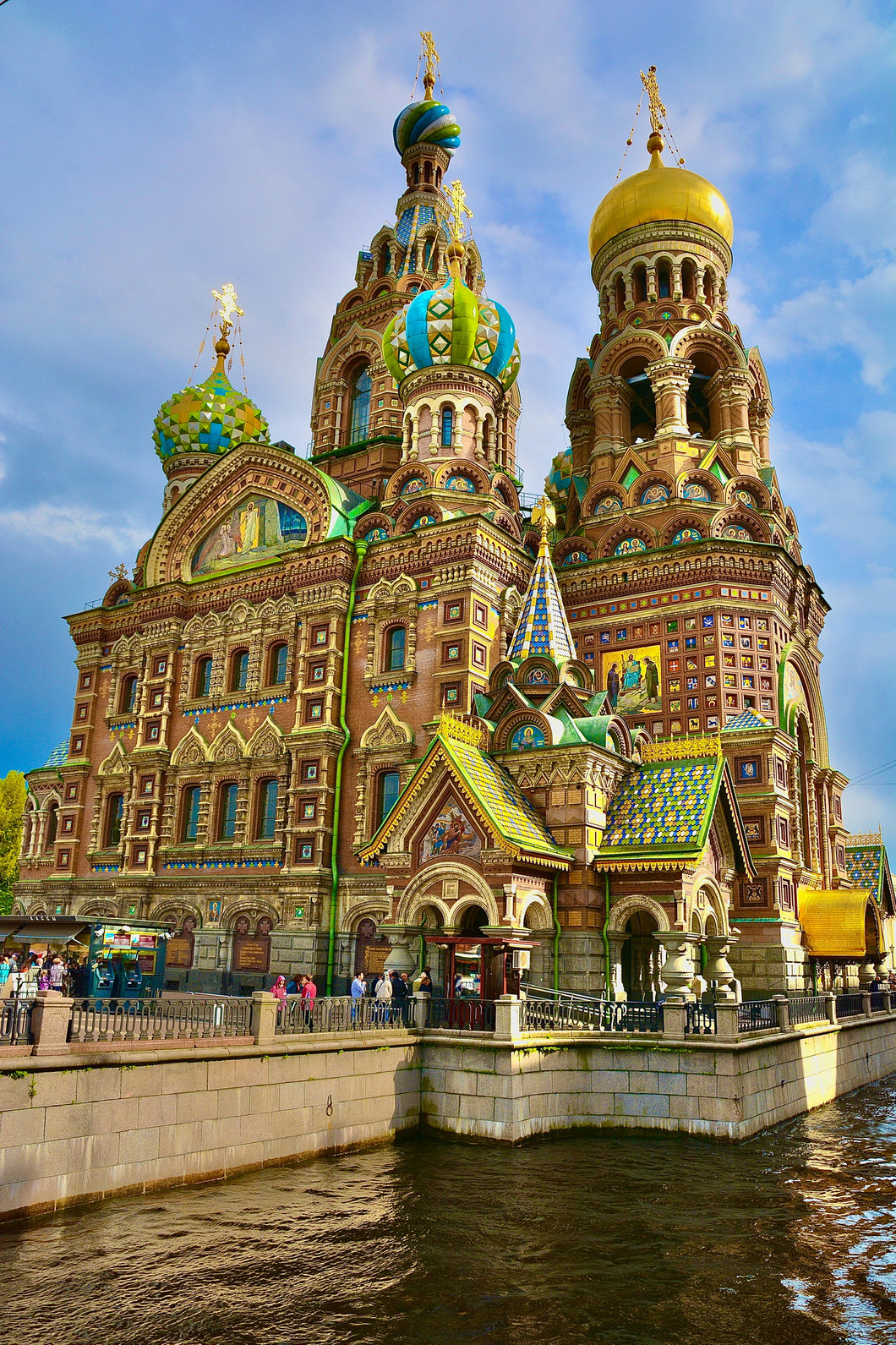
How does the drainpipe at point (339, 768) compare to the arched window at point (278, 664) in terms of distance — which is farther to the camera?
the arched window at point (278, 664)

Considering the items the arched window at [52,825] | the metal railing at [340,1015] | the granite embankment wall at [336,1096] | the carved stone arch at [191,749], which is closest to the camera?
the granite embankment wall at [336,1096]

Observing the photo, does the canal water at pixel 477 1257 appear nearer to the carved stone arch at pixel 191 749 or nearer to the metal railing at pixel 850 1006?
the metal railing at pixel 850 1006

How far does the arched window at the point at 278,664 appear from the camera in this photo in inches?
1176

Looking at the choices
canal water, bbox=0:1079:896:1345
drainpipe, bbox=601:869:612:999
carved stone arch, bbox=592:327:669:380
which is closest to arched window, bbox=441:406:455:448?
carved stone arch, bbox=592:327:669:380

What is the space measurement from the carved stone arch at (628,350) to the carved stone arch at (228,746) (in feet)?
56.7

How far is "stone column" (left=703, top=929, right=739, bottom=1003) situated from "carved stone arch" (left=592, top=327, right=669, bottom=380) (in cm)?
2029

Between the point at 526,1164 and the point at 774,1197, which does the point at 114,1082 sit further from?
the point at 774,1197

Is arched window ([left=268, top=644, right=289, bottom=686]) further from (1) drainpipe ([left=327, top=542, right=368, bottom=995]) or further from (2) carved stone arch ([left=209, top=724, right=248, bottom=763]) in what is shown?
(1) drainpipe ([left=327, top=542, right=368, bottom=995])

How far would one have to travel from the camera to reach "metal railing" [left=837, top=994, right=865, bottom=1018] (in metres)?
22.8

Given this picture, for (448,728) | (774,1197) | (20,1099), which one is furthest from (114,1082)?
(448,728)

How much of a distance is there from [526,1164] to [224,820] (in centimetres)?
1776

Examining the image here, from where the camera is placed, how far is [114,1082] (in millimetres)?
11766

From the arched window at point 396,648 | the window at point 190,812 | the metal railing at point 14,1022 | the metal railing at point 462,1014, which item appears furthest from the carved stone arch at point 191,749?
the metal railing at point 14,1022

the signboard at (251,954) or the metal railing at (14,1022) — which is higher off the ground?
the signboard at (251,954)
